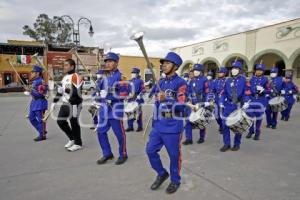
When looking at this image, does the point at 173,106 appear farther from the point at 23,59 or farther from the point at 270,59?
the point at 23,59

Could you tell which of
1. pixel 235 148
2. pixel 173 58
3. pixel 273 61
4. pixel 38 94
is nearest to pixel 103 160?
pixel 173 58

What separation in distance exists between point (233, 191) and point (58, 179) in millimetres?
2641

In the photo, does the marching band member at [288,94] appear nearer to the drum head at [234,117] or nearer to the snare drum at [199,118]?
the drum head at [234,117]

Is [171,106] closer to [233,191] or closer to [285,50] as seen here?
[233,191]

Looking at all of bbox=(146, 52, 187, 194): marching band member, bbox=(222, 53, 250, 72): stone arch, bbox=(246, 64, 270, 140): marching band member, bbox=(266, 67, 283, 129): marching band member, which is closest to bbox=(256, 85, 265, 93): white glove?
bbox=(246, 64, 270, 140): marching band member

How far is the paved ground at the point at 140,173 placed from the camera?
3.43 metres

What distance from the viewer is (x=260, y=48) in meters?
20.2

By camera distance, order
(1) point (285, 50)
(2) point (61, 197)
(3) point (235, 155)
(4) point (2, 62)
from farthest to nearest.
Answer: (4) point (2, 62) < (1) point (285, 50) < (3) point (235, 155) < (2) point (61, 197)

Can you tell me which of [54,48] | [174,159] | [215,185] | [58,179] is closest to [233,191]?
[215,185]

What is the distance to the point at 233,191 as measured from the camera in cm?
346

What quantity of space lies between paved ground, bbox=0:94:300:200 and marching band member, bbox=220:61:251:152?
0.34 m

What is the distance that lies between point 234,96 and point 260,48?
1694 cm

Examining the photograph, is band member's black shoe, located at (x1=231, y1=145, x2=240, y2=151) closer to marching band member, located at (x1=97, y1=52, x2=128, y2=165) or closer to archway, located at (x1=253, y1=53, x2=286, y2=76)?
marching band member, located at (x1=97, y1=52, x2=128, y2=165)

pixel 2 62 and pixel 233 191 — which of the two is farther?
pixel 2 62
